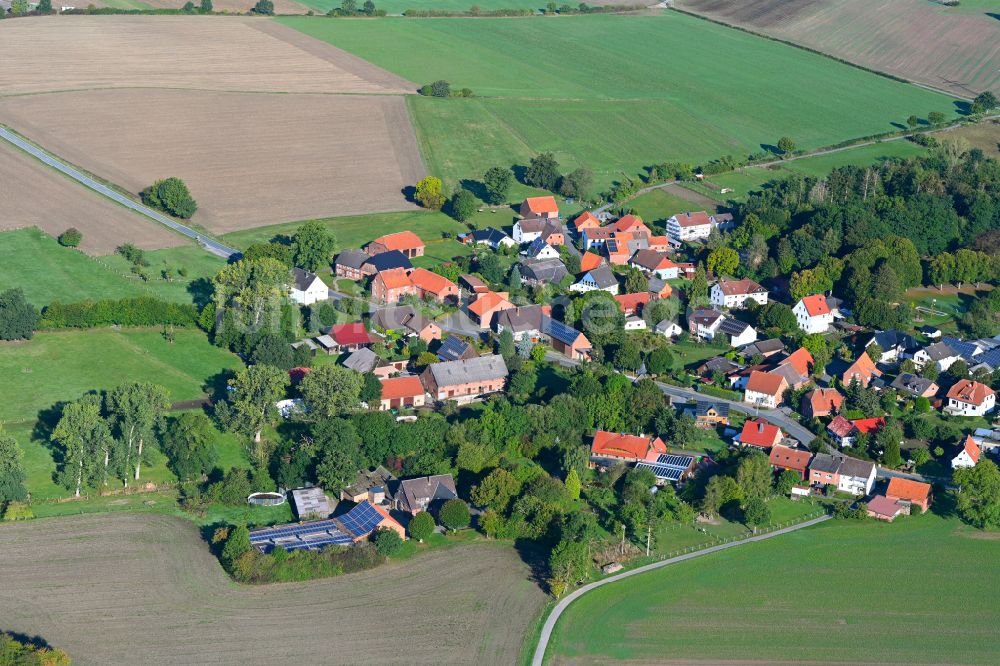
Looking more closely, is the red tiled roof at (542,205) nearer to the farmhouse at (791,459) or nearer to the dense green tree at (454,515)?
the farmhouse at (791,459)

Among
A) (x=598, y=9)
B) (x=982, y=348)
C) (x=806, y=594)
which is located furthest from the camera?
(x=598, y=9)

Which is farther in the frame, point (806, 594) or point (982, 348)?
point (982, 348)

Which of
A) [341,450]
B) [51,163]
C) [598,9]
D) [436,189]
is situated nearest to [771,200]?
[436,189]

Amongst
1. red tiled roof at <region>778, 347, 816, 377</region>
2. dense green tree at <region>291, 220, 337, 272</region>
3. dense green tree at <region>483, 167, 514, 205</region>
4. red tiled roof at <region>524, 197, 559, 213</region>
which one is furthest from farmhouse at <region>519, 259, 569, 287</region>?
red tiled roof at <region>778, 347, 816, 377</region>

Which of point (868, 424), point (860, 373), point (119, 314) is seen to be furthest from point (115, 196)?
point (868, 424)

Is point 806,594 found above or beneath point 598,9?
beneath

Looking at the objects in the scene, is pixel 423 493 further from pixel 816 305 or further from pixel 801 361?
pixel 816 305

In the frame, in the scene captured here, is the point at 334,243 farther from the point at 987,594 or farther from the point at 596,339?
the point at 987,594

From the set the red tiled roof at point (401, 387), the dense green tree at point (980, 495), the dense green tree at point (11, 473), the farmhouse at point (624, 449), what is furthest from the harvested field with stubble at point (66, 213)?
the dense green tree at point (980, 495)
